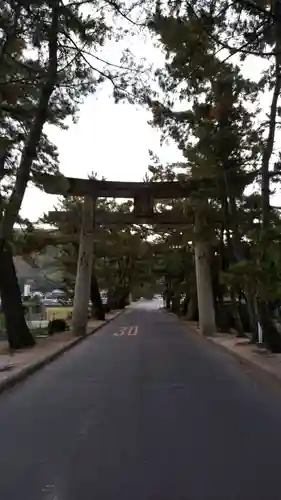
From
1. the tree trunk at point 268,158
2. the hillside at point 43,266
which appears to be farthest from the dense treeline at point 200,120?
the hillside at point 43,266

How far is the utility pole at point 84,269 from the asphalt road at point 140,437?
16.3 m

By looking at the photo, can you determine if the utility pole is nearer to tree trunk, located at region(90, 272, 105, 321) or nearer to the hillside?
the hillside

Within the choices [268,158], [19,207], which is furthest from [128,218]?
[268,158]

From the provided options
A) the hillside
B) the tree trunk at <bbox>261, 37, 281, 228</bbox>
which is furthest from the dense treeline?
the hillside

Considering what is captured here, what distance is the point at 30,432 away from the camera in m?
10.1

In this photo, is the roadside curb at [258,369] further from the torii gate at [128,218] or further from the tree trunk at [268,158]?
the torii gate at [128,218]

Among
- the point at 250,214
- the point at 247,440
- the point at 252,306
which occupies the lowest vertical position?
the point at 247,440

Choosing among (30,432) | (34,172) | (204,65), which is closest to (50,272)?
(34,172)

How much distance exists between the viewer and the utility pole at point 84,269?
3519 centimetres

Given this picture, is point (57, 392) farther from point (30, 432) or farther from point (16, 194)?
point (16, 194)

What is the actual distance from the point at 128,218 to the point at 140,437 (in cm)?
2655

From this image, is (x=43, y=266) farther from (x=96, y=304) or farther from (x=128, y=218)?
(x=128, y=218)

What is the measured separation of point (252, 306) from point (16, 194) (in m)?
9.24

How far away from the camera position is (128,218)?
35.9m
